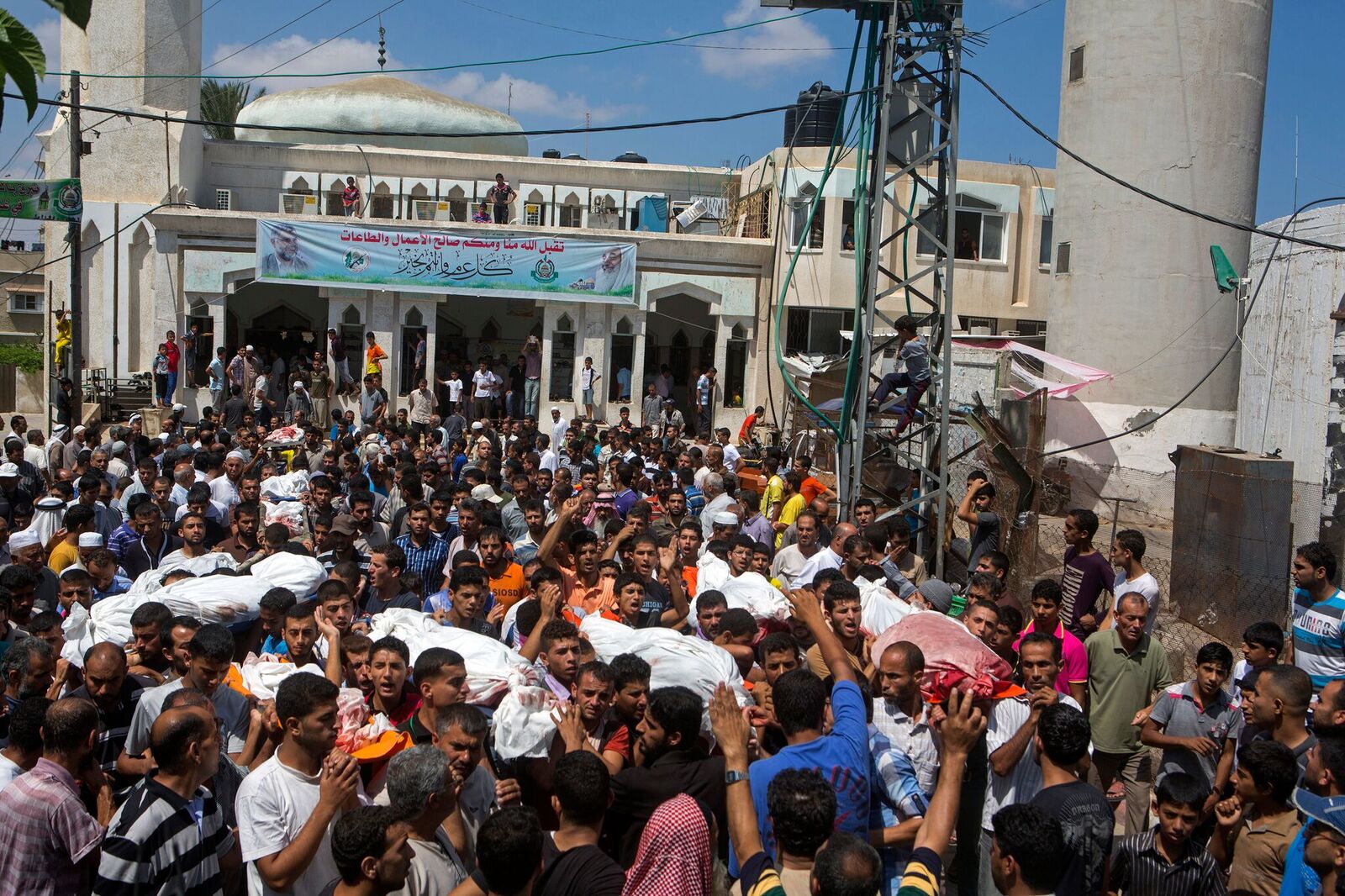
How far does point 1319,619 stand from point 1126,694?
119cm

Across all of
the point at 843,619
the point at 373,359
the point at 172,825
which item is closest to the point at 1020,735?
the point at 843,619

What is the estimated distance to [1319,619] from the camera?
19.6 feet

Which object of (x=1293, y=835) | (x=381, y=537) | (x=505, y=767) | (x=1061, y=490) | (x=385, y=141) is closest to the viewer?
(x=1293, y=835)

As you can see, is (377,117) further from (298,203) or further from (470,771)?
(470,771)

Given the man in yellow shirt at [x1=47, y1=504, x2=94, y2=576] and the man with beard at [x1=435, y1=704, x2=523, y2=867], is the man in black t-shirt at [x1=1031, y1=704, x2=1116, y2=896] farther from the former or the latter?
the man in yellow shirt at [x1=47, y1=504, x2=94, y2=576]

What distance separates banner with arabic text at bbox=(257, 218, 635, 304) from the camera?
22453 mm

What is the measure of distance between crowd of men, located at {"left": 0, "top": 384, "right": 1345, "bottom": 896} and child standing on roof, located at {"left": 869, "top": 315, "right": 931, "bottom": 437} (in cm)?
361

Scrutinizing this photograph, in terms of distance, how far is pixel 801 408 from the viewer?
19.6 m

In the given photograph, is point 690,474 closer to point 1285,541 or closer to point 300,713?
point 1285,541

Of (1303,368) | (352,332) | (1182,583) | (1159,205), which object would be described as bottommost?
(1182,583)

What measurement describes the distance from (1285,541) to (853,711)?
8.50 m

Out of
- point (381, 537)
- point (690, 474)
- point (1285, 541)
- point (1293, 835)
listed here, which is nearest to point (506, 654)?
point (1293, 835)

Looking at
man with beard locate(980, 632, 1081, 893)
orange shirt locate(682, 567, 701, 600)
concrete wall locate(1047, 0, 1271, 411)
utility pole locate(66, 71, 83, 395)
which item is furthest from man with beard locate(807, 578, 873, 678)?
utility pole locate(66, 71, 83, 395)

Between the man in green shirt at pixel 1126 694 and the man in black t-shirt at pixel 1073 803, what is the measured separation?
64.9 inches
